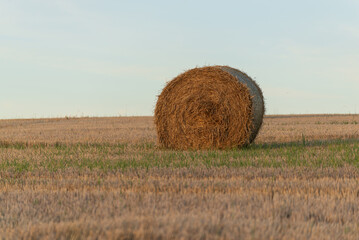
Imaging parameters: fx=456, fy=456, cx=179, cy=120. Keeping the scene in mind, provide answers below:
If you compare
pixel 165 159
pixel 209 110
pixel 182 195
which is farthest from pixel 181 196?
pixel 209 110

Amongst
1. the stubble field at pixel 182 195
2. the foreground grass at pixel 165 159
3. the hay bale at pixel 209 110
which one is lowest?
the stubble field at pixel 182 195

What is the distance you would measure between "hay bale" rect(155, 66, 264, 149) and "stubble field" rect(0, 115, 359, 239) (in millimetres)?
1203

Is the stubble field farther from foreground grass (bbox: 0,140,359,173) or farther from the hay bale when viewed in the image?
the hay bale

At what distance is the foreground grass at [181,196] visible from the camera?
12.3ft

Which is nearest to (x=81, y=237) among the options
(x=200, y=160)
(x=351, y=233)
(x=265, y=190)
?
(x=351, y=233)

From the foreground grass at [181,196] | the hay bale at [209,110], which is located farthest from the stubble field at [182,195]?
the hay bale at [209,110]

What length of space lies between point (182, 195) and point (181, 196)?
4 cm

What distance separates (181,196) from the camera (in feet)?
17.1

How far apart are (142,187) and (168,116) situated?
5910 millimetres

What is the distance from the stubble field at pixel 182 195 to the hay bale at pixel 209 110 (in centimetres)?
120

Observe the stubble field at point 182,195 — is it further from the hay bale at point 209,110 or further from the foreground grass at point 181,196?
the hay bale at point 209,110

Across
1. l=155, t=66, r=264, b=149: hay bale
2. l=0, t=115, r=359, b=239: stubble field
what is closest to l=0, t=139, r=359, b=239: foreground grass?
l=0, t=115, r=359, b=239: stubble field

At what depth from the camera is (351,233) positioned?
3.98 m

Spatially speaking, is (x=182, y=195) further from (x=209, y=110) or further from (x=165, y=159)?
(x=209, y=110)
